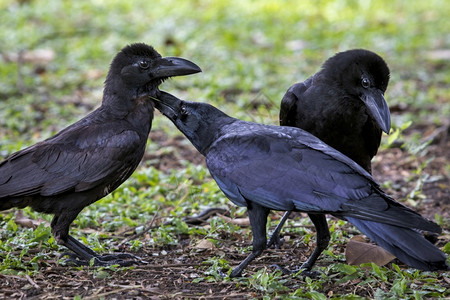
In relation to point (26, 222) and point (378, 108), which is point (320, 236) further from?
point (26, 222)

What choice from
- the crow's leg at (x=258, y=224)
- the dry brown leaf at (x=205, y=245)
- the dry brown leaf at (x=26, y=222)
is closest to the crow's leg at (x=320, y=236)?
the crow's leg at (x=258, y=224)

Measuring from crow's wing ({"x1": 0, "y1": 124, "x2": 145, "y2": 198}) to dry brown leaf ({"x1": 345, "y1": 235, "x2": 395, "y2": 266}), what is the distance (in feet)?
5.47

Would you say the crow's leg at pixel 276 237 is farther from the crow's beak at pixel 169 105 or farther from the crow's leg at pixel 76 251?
the crow's beak at pixel 169 105

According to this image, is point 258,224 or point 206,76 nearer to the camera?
point 258,224

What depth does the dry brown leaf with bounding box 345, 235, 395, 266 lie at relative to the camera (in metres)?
4.78

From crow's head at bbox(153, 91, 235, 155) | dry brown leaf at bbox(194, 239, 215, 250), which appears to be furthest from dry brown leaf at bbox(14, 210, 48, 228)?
crow's head at bbox(153, 91, 235, 155)

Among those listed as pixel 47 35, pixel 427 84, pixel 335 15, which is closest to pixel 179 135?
pixel 427 84

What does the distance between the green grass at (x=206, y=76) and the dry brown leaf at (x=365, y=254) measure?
0.15 metres

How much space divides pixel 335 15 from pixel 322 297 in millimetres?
10190

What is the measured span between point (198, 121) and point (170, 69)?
0.51 metres

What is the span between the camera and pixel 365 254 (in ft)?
15.8

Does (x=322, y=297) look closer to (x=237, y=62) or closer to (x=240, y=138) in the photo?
(x=240, y=138)

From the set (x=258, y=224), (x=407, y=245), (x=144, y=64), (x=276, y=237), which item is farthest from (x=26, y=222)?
(x=407, y=245)

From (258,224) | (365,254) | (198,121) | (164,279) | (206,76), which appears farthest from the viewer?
(206,76)
